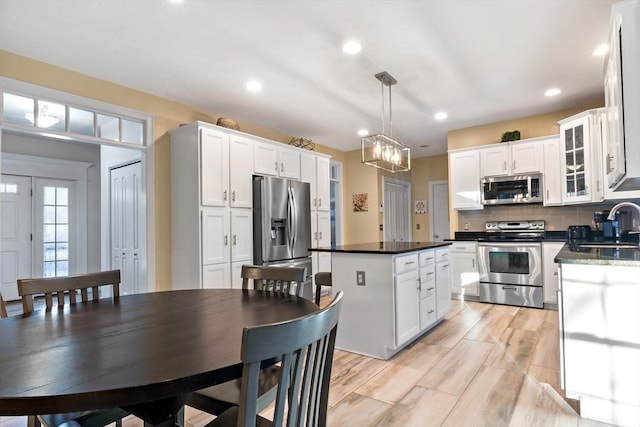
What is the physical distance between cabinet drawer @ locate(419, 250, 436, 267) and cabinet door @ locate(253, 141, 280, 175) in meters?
2.31

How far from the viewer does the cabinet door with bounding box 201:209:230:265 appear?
3664 mm

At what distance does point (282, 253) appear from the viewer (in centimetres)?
→ 447

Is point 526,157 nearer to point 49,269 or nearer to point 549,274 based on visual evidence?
point 549,274

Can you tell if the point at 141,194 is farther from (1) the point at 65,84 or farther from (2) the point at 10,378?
(2) the point at 10,378

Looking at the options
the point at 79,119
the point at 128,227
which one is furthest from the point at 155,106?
the point at 128,227

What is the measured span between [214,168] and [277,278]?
2.30m

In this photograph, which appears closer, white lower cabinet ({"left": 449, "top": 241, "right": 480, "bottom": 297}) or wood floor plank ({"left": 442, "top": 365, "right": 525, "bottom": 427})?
wood floor plank ({"left": 442, "top": 365, "right": 525, "bottom": 427})

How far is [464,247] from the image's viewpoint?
4.98 m

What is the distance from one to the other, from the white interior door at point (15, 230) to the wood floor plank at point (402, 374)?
19.6 feet

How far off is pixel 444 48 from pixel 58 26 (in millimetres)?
3109

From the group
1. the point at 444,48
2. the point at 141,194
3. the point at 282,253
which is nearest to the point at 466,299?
the point at 282,253

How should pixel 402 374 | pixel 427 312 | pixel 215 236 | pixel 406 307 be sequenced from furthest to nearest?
pixel 215 236 < pixel 427 312 < pixel 406 307 < pixel 402 374

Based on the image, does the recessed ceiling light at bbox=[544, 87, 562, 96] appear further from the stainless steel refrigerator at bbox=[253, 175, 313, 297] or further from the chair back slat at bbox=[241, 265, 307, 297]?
the chair back slat at bbox=[241, 265, 307, 297]

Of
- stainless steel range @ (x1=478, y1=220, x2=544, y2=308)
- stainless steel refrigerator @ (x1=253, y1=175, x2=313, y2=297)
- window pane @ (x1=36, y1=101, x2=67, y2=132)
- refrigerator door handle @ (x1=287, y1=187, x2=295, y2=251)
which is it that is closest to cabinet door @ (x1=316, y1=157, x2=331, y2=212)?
stainless steel refrigerator @ (x1=253, y1=175, x2=313, y2=297)
